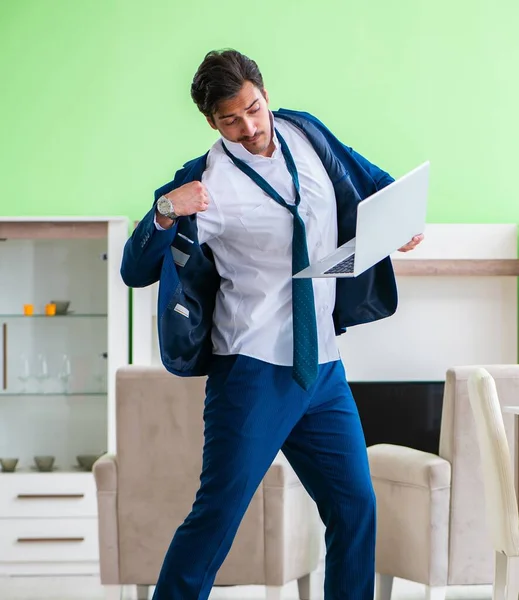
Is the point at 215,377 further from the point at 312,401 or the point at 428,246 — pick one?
the point at 428,246

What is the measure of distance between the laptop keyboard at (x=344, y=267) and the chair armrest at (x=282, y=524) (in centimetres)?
132

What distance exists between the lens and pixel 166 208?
1602 mm

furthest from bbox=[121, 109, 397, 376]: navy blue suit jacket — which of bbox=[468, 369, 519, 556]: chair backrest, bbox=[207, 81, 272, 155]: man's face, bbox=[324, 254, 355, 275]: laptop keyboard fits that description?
bbox=[468, 369, 519, 556]: chair backrest

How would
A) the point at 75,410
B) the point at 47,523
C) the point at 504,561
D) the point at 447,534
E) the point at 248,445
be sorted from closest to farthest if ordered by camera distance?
the point at 248,445 → the point at 504,561 → the point at 447,534 → the point at 47,523 → the point at 75,410

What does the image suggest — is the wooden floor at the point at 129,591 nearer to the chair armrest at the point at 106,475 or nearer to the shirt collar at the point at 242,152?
the chair armrest at the point at 106,475

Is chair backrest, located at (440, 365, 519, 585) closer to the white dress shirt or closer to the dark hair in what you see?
the white dress shirt

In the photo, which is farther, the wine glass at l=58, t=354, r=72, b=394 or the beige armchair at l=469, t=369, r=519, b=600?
the wine glass at l=58, t=354, r=72, b=394

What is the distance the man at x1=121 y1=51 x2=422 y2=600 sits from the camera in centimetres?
170

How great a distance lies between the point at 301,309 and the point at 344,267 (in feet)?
0.66

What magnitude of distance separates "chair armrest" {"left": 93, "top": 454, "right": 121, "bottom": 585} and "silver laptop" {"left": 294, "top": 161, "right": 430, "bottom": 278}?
1.38 metres

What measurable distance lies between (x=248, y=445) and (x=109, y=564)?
1282 millimetres

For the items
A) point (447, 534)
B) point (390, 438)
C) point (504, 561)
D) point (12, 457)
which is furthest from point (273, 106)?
point (504, 561)

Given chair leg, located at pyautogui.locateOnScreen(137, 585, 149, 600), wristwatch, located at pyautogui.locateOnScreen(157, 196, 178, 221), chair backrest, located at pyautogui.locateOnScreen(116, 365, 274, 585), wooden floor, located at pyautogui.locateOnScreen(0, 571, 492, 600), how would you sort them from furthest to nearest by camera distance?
wooden floor, located at pyautogui.locateOnScreen(0, 571, 492, 600) < chair leg, located at pyautogui.locateOnScreen(137, 585, 149, 600) < chair backrest, located at pyautogui.locateOnScreen(116, 365, 274, 585) < wristwatch, located at pyautogui.locateOnScreen(157, 196, 178, 221)

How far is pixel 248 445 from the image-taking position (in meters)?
1.72
